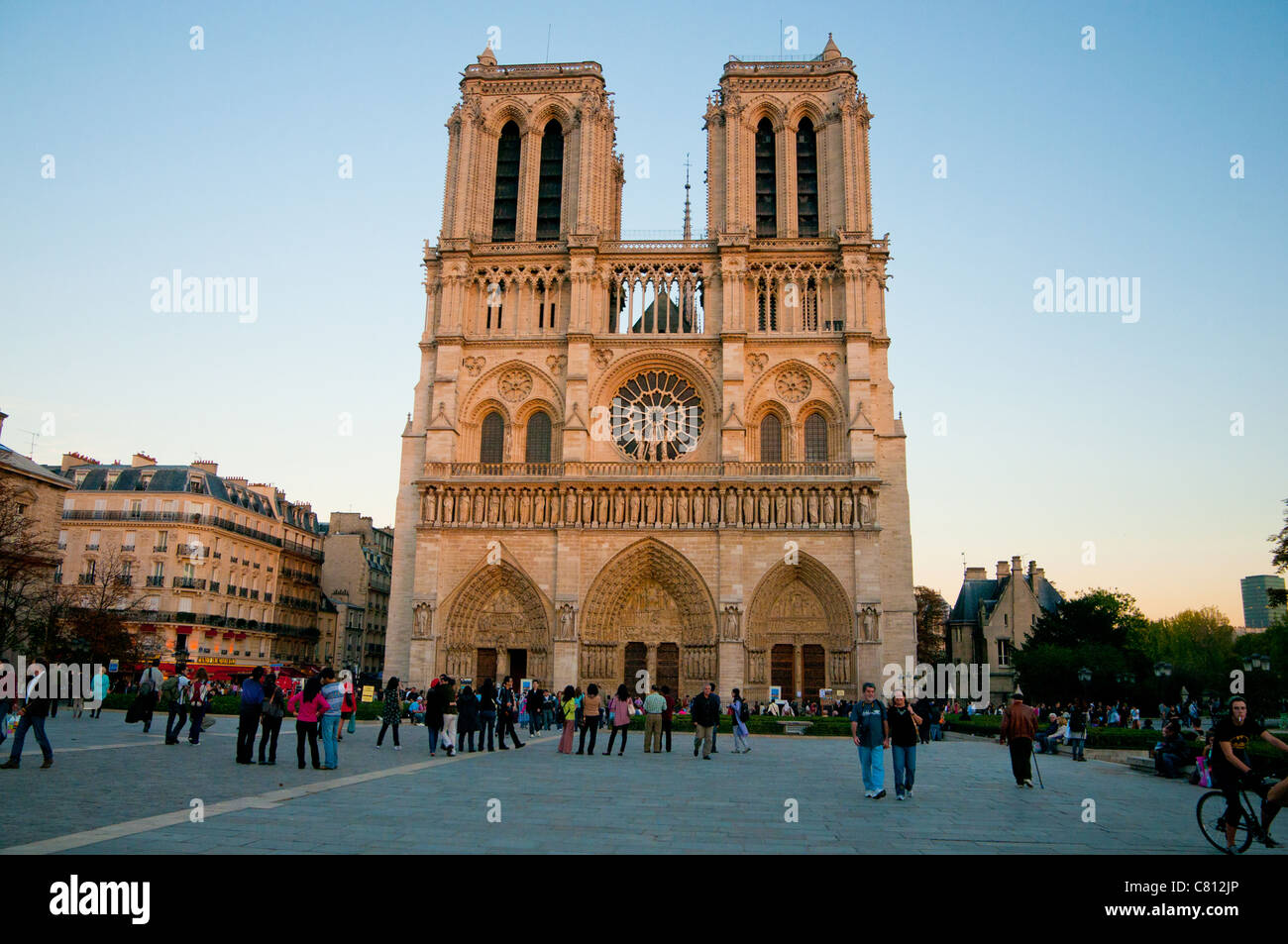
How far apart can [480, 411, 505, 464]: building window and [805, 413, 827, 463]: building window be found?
39.4 feet

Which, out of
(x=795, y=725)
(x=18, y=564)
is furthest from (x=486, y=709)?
(x=18, y=564)

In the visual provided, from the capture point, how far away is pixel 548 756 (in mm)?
15891

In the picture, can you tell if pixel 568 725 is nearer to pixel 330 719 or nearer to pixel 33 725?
pixel 330 719

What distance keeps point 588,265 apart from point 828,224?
9.99 metres

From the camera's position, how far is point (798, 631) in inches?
1335

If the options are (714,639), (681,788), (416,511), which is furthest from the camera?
(416,511)

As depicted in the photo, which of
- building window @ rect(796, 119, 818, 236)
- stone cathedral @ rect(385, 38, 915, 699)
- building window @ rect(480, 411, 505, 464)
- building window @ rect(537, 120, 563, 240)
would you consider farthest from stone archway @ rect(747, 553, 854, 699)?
building window @ rect(537, 120, 563, 240)

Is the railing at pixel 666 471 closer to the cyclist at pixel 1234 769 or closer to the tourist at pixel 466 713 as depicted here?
the tourist at pixel 466 713

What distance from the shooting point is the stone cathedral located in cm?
3359

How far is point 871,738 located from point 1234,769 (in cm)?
427

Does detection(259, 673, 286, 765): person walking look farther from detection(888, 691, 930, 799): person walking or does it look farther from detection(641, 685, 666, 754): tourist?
detection(888, 691, 930, 799): person walking
